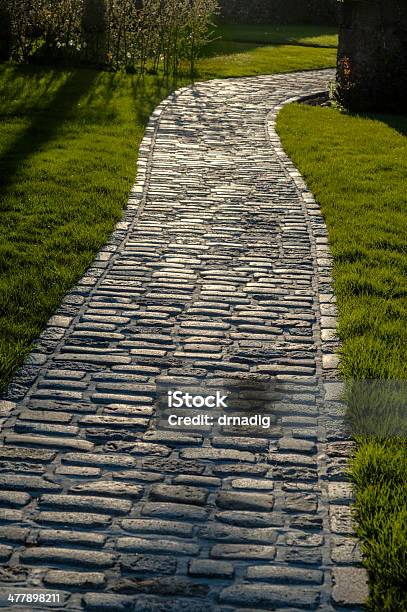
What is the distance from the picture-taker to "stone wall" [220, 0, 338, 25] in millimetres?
34500

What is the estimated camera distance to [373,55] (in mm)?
16859

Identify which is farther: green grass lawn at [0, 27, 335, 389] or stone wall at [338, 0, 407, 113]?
stone wall at [338, 0, 407, 113]

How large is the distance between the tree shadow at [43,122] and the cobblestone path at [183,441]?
273 centimetres

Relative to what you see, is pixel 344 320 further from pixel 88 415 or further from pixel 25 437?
pixel 25 437

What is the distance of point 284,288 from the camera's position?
7414 millimetres

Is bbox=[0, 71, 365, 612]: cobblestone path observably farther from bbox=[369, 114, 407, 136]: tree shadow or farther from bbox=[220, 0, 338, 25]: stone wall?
bbox=[220, 0, 338, 25]: stone wall

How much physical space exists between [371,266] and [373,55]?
10.2 meters

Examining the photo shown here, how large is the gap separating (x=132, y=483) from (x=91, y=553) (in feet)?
1.95

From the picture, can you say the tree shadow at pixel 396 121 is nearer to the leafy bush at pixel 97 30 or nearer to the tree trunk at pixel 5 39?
the leafy bush at pixel 97 30

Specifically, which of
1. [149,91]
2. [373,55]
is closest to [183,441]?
[373,55]

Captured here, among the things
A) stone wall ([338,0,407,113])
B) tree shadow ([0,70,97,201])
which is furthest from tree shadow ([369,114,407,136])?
tree shadow ([0,70,97,201])

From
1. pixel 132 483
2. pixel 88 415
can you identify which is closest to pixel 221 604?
pixel 132 483

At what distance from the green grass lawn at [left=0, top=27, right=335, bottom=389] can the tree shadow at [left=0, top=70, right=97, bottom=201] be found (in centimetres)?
2

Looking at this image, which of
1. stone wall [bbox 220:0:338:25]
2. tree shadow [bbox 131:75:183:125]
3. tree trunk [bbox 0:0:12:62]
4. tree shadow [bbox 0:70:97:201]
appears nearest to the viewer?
tree shadow [bbox 0:70:97:201]
